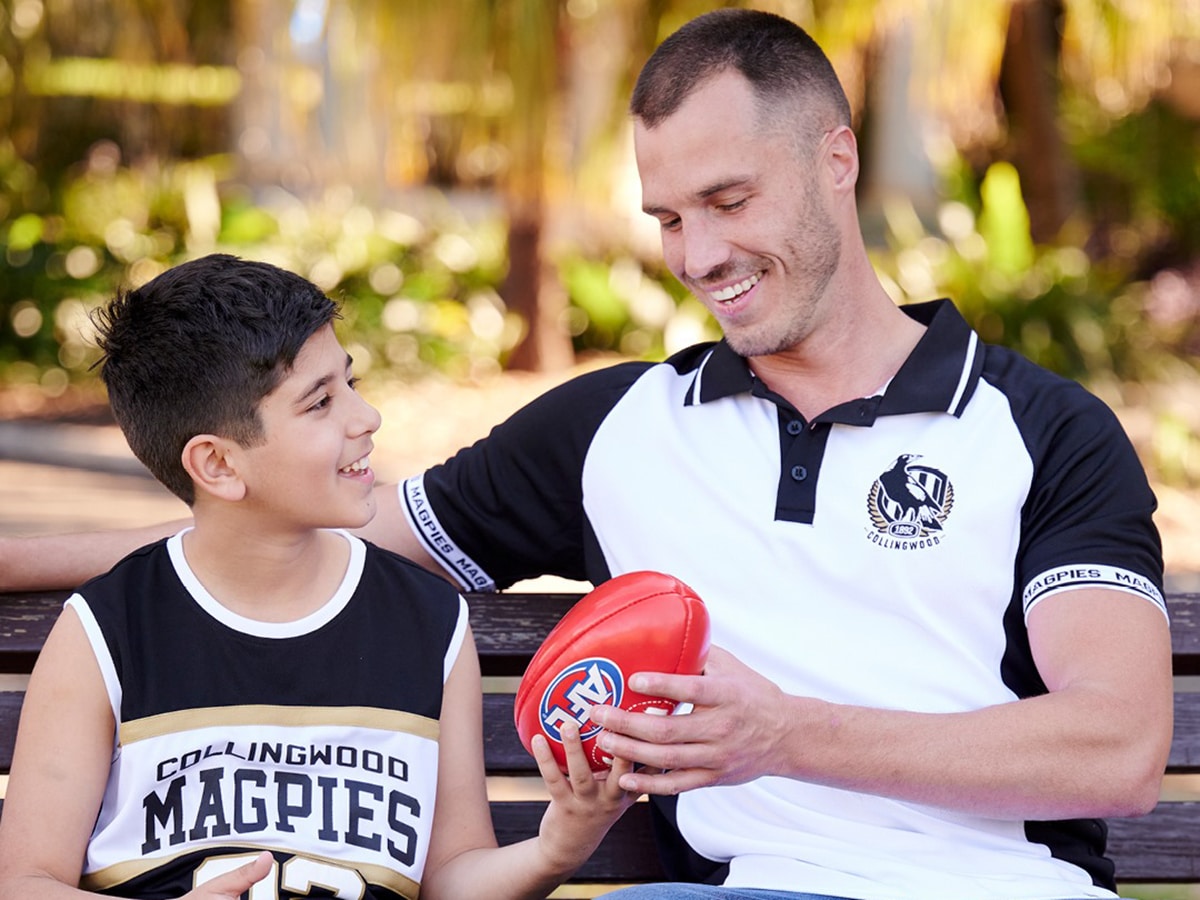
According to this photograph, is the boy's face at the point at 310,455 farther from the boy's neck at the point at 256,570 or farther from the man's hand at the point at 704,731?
the man's hand at the point at 704,731

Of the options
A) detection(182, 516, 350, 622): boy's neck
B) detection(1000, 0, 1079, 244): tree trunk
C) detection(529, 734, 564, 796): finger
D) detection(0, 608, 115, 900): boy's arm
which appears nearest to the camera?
detection(529, 734, 564, 796): finger

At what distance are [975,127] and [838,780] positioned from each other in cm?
1431

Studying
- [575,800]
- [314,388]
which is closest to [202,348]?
[314,388]

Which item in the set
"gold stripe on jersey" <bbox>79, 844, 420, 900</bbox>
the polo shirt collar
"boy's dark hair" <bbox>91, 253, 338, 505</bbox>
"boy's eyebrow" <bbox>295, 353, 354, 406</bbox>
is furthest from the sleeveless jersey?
the polo shirt collar

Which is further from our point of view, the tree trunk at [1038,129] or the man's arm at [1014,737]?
the tree trunk at [1038,129]

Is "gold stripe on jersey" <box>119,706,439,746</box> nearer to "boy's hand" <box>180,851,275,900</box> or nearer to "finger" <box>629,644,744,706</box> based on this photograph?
"boy's hand" <box>180,851,275,900</box>

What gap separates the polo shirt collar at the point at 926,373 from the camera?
104 inches

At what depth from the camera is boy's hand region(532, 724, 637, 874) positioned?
2.06 meters

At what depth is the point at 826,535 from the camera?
2.54m

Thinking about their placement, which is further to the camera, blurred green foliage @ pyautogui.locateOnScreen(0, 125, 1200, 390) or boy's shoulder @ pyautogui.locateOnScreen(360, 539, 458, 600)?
blurred green foliage @ pyautogui.locateOnScreen(0, 125, 1200, 390)

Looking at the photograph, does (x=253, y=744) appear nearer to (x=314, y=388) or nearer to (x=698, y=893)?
(x=314, y=388)

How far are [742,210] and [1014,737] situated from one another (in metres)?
1.07

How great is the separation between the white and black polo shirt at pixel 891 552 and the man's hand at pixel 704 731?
35 cm

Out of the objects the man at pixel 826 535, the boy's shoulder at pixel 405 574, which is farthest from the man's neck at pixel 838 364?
the boy's shoulder at pixel 405 574
